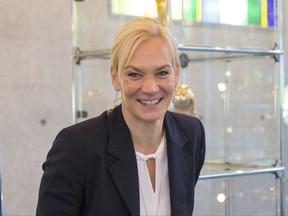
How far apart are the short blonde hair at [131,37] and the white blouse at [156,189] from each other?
28 centimetres

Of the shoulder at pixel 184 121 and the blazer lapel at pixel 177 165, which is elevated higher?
the shoulder at pixel 184 121

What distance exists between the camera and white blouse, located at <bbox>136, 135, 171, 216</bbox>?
54.6 inches

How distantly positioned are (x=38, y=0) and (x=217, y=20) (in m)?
1.09

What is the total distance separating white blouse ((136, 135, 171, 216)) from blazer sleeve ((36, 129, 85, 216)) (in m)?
0.17

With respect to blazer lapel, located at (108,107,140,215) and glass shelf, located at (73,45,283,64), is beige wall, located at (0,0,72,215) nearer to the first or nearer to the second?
glass shelf, located at (73,45,283,64)

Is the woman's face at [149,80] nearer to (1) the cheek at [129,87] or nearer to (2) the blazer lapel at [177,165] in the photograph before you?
(1) the cheek at [129,87]

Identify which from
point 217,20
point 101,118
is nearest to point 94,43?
point 217,20

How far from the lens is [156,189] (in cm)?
141

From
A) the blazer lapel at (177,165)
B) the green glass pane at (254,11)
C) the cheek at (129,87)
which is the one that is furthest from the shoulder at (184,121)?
the green glass pane at (254,11)

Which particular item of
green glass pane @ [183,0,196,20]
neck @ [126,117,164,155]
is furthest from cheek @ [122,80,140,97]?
green glass pane @ [183,0,196,20]

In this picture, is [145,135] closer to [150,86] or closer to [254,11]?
[150,86]

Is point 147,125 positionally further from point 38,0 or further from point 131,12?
point 38,0

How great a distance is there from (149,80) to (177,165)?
0.28 metres

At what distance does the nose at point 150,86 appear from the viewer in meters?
1.29
